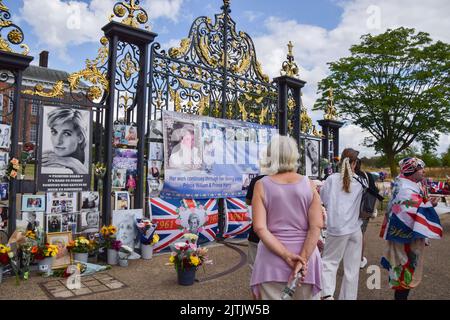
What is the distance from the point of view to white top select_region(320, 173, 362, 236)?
13.0ft

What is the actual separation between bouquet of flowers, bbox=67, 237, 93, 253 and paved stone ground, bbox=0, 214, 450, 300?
20.4 inches

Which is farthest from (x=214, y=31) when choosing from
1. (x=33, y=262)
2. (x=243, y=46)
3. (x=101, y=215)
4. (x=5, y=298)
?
(x=5, y=298)

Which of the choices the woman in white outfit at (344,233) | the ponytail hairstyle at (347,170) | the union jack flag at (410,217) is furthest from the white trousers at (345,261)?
the ponytail hairstyle at (347,170)

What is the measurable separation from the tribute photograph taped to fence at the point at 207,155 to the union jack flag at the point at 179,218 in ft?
0.51

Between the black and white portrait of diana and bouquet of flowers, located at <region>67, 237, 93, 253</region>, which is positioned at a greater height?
the black and white portrait of diana

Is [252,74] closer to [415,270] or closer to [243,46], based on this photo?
[243,46]

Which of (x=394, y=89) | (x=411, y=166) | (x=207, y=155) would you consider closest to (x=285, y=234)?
(x=411, y=166)

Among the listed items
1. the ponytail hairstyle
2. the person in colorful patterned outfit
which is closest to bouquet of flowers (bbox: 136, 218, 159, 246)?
the ponytail hairstyle

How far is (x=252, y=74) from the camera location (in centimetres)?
879

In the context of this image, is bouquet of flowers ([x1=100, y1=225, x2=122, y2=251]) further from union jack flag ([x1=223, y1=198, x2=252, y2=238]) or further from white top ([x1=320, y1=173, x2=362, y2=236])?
white top ([x1=320, y1=173, x2=362, y2=236])

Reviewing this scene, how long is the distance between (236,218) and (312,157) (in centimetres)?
383

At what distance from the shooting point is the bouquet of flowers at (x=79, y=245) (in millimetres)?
5305

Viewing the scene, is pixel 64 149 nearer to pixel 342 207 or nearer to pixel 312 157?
pixel 342 207
